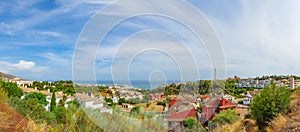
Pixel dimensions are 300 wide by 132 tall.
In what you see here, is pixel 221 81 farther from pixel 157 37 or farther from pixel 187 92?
pixel 157 37

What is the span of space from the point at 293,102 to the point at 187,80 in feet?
11.6

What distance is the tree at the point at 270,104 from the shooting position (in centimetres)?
609

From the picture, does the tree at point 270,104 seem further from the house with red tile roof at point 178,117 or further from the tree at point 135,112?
the tree at point 135,112

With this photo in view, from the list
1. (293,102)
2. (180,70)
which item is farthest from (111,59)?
(293,102)

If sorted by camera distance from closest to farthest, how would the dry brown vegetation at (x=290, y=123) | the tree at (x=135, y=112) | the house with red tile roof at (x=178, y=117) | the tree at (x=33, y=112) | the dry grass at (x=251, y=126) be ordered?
1. the tree at (x=135, y=112)
2. the tree at (x=33, y=112)
3. the house with red tile roof at (x=178, y=117)
4. the dry brown vegetation at (x=290, y=123)
5. the dry grass at (x=251, y=126)

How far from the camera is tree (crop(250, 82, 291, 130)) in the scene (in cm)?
609

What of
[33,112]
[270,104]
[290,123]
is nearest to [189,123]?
[290,123]

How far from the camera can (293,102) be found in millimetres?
6492

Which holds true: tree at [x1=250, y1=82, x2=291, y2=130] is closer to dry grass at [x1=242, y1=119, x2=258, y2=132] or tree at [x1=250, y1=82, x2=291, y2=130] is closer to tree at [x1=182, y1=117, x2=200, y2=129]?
dry grass at [x1=242, y1=119, x2=258, y2=132]

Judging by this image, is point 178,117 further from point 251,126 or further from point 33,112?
point 33,112

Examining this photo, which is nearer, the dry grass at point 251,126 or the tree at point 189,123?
the tree at point 189,123

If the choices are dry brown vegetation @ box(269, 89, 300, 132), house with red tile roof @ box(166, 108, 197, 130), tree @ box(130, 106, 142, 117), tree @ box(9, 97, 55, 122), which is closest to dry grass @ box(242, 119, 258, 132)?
dry brown vegetation @ box(269, 89, 300, 132)

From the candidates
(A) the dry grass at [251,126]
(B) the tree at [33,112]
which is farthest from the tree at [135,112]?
(A) the dry grass at [251,126]

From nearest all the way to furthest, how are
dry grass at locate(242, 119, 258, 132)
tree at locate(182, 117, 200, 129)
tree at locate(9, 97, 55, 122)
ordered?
tree at locate(9, 97, 55, 122) → tree at locate(182, 117, 200, 129) → dry grass at locate(242, 119, 258, 132)
